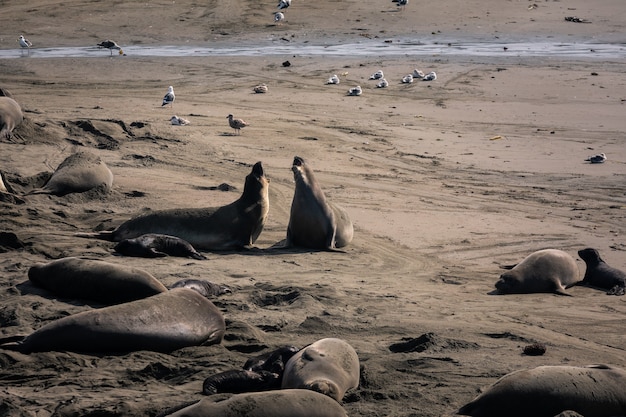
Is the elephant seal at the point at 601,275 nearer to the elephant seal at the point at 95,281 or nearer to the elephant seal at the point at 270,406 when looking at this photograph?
the elephant seal at the point at 95,281

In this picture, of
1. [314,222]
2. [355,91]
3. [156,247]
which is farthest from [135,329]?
[355,91]

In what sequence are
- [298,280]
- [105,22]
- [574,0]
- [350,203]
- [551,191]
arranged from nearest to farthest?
1. [298,280]
2. [350,203]
3. [551,191]
4. [105,22]
5. [574,0]

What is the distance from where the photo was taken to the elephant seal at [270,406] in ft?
12.6

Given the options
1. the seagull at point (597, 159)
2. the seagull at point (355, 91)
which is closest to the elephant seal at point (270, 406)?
the seagull at point (597, 159)

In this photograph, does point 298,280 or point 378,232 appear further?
point 378,232

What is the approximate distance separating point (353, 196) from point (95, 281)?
4.84m

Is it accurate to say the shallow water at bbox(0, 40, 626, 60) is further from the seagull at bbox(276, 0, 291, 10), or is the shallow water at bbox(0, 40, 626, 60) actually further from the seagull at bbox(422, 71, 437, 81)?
the seagull at bbox(422, 71, 437, 81)

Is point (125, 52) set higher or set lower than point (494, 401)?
lower

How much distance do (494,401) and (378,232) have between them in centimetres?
481

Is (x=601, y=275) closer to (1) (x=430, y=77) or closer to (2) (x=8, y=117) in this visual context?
(2) (x=8, y=117)

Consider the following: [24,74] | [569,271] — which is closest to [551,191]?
[569,271]

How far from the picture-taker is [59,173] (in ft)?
31.6

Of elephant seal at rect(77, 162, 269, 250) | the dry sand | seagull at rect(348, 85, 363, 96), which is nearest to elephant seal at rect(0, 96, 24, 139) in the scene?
the dry sand

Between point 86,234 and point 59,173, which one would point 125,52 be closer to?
point 59,173
